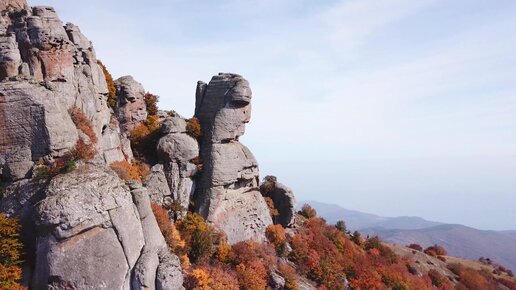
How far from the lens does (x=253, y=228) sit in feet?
107

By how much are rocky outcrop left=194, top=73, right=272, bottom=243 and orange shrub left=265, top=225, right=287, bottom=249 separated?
594 millimetres

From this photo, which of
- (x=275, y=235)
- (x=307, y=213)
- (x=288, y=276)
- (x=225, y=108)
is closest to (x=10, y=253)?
(x=288, y=276)

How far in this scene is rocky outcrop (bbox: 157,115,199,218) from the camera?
30.2 metres

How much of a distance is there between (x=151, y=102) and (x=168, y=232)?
47.6 feet

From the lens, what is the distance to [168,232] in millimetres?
25203

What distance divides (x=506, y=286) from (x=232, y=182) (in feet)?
142

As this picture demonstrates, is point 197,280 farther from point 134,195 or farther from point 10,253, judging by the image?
point 10,253

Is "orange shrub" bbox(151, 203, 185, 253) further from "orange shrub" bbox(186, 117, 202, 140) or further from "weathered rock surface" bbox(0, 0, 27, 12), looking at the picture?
"weathered rock surface" bbox(0, 0, 27, 12)

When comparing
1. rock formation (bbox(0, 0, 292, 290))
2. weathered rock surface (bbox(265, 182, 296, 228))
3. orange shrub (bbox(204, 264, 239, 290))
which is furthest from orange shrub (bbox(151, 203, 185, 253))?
weathered rock surface (bbox(265, 182, 296, 228))

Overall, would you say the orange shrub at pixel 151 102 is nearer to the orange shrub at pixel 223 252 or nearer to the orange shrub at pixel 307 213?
the orange shrub at pixel 223 252

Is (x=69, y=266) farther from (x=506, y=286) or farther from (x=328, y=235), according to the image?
(x=506, y=286)

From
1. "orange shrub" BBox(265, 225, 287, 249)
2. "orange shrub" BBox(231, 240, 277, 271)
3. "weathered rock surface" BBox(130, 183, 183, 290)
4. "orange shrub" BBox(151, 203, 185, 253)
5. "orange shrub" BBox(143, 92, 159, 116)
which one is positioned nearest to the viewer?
"weathered rock surface" BBox(130, 183, 183, 290)

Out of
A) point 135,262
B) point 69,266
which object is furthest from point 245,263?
point 69,266

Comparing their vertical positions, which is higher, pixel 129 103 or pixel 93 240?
pixel 129 103
